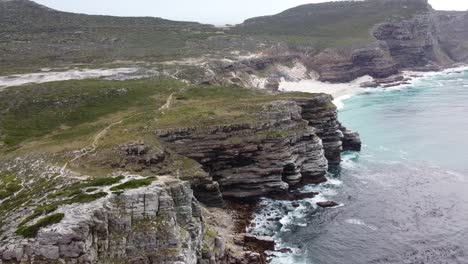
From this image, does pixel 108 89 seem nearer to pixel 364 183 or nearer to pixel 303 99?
pixel 303 99

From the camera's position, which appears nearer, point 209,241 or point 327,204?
point 209,241

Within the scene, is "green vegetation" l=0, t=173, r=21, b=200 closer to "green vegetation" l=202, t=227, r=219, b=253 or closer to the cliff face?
"green vegetation" l=202, t=227, r=219, b=253

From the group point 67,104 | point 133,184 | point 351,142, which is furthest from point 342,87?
point 133,184

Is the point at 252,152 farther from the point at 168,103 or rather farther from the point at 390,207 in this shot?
the point at 168,103

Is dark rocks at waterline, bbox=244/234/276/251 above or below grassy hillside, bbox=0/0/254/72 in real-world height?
below

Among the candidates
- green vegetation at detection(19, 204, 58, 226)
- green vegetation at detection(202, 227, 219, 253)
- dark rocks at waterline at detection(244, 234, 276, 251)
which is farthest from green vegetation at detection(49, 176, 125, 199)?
dark rocks at waterline at detection(244, 234, 276, 251)

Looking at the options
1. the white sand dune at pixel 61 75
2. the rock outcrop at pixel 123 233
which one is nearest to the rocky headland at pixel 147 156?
the rock outcrop at pixel 123 233

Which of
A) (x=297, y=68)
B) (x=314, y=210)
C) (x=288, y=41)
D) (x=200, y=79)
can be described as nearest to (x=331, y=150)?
(x=314, y=210)
